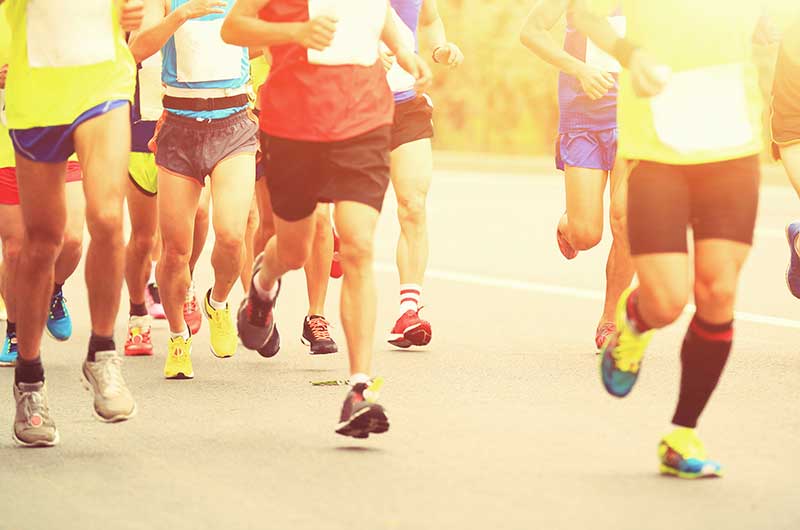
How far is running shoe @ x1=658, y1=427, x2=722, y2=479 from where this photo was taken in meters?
7.02

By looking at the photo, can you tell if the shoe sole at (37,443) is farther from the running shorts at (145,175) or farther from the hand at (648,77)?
the hand at (648,77)

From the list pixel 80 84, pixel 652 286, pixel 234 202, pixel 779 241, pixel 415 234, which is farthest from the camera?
pixel 779 241

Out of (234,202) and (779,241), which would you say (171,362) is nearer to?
(234,202)

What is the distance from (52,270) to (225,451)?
96 cm

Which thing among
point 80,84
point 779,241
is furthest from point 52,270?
point 779,241

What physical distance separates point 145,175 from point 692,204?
153 inches

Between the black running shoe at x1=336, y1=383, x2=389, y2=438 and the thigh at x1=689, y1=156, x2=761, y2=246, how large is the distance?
1369mm

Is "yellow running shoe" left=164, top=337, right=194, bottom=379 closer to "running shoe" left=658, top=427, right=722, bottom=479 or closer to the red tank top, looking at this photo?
the red tank top

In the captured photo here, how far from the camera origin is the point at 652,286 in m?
6.96

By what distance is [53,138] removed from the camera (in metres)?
7.56

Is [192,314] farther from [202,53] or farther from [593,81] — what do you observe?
[593,81]

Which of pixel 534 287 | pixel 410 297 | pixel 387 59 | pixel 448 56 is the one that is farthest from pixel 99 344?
pixel 534 287

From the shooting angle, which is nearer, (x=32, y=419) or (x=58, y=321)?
(x=32, y=419)

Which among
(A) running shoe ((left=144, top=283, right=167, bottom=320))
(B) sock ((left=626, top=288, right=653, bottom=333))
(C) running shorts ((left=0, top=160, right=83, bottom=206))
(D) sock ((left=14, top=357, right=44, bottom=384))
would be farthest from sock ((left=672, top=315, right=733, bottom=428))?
(A) running shoe ((left=144, top=283, right=167, bottom=320))
